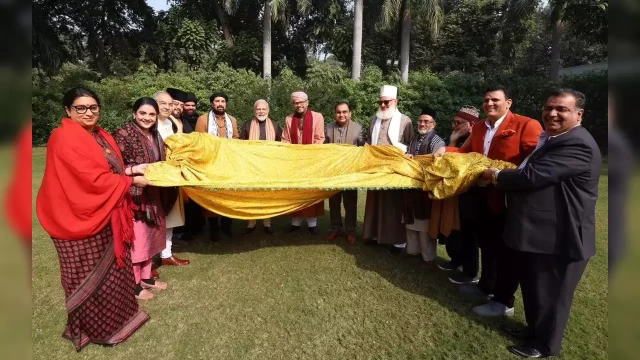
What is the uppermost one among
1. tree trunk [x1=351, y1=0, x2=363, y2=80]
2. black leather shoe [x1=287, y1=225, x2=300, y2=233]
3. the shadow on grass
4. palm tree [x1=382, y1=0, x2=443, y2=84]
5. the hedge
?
palm tree [x1=382, y1=0, x2=443, y2=84]

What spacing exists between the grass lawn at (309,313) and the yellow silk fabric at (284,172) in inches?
32.2

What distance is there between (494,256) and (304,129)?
2954 millimetres

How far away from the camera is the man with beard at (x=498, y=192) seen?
324 centimetres

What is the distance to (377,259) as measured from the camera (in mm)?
4656

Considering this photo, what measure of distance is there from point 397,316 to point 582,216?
1.73m

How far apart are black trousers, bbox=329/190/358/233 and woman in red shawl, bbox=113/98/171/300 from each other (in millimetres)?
2333

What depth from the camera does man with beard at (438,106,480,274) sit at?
3953mm

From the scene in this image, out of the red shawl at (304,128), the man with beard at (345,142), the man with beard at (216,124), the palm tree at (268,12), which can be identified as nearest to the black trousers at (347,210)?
the man with beard at (345,142)

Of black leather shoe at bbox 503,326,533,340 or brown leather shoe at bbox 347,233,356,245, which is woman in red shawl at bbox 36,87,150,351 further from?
black leather shoe at bbox 503,326,533,340

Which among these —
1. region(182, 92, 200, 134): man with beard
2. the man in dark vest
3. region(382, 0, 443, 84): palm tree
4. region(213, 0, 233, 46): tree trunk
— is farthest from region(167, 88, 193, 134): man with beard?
region(213, 0, 233, 46): tree trunk
